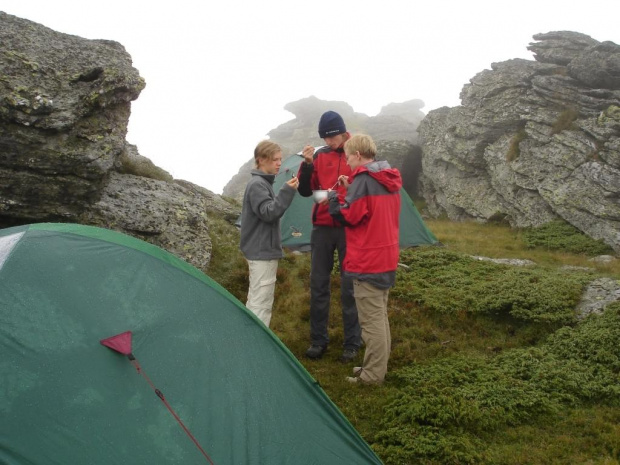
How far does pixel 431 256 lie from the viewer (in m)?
12.0

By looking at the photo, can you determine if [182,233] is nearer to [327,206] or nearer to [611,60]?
[327,206]

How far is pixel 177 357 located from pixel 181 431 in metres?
0.56

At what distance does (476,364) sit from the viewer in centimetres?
705

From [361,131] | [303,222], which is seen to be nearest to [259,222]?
[303,222]

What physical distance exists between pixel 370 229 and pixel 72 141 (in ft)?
16.7

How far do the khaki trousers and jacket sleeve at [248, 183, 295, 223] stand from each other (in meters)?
1.27

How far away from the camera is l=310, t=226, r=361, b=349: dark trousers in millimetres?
7047

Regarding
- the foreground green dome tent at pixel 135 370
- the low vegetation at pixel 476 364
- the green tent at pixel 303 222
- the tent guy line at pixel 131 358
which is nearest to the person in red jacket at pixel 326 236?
the low vegetation at pixel 476 364

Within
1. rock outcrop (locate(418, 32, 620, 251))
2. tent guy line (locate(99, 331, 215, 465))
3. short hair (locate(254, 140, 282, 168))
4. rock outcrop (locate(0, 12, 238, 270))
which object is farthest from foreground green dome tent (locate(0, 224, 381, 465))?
rock outcrop (locate(418, 32, 620, 251))

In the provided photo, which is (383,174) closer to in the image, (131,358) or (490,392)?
(490,392)

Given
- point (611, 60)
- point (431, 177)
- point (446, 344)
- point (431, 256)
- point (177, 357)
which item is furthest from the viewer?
point (431, 177)

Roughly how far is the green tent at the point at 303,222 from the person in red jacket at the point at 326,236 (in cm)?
465

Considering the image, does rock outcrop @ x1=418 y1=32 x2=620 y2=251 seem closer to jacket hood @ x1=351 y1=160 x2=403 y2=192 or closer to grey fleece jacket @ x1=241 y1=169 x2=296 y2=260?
jacket hood @ x1=351 y1=160 x2=403 y2=192

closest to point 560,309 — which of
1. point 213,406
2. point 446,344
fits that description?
point 446,344
